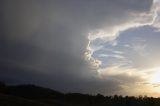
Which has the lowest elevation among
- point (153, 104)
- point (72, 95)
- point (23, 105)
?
point (23, 105)

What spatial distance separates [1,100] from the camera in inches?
2606

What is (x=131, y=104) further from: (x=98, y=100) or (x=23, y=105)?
(x=23, y=105)

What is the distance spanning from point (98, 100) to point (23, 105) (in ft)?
213

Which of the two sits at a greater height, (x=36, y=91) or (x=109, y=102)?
(x=36, y=91)

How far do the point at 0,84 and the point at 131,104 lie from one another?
48.5 metres

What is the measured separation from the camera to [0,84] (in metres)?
136

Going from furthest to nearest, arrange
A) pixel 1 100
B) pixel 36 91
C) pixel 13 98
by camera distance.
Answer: pixel 36 91
pixel 13 98
pixel 1 100

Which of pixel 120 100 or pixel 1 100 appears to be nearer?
pixel 1 100

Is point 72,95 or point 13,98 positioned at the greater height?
point 72,95

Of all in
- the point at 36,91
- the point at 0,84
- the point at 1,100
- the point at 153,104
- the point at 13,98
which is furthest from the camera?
the point at 36,91

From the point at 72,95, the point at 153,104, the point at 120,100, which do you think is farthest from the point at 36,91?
the point at 153,104

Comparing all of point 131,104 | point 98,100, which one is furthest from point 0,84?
point 131,104

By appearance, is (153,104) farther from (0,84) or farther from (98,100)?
(0,84)

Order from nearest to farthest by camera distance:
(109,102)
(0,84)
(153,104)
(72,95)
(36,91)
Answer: (153,104)
(109,102)
(0,84)
(72,95)
(36,91)
